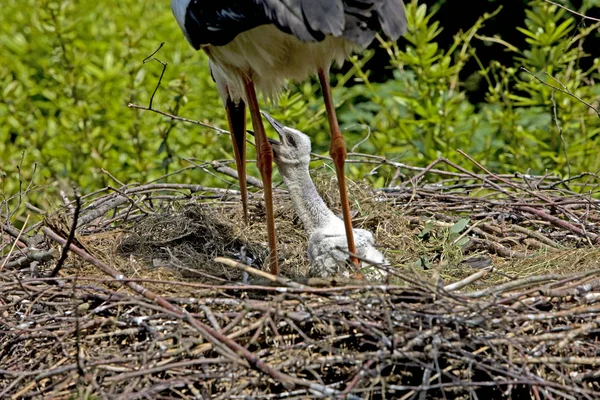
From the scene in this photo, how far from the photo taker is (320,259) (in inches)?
166

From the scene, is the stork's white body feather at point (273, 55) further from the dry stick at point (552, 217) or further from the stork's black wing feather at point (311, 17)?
the dry stick at point (552, 217)

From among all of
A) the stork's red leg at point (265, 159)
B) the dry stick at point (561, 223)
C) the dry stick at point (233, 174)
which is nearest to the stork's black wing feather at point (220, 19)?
the stork's red leg at point (265, 159)

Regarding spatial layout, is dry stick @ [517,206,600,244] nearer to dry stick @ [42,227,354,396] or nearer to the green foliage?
the green foliage

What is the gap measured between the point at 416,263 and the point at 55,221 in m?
1.70

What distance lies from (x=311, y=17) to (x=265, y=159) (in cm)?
121

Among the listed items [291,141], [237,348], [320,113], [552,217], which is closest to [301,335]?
[237,348]

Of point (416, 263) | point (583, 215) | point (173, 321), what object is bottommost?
point (583, 215)

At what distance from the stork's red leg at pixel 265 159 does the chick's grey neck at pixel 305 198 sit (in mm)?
160

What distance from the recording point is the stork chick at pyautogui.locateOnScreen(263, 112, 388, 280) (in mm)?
4184

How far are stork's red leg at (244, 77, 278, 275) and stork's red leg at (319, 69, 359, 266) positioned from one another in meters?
0.32

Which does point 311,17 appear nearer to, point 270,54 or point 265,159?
point 270,54

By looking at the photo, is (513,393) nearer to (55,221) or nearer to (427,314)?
(427,314)

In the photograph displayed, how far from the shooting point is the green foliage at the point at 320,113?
6070 millimetres

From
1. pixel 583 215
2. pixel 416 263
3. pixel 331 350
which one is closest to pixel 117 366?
pixel 331 350
